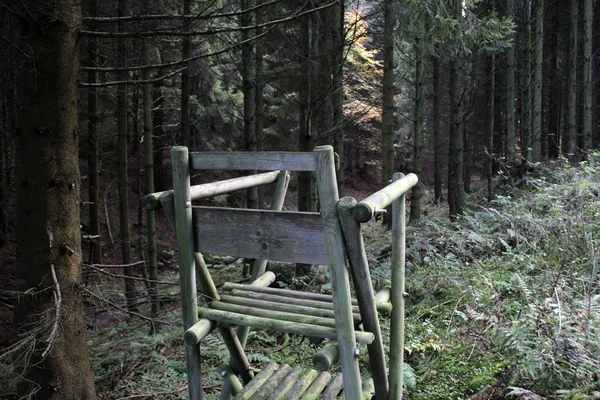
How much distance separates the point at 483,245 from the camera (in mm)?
7137

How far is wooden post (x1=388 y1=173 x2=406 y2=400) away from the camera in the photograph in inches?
121

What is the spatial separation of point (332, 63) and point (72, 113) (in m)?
5.08

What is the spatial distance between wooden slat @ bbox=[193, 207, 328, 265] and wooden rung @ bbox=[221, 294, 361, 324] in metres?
0.53

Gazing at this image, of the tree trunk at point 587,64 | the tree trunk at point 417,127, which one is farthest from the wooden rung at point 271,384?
the tree trunk at point 587,64

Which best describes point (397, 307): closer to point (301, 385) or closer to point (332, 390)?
point (332, 390)

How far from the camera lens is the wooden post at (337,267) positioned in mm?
2316

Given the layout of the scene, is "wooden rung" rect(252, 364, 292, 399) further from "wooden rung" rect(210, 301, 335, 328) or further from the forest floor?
the forest floor

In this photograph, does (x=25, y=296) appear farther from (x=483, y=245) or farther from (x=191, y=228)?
(x=483, y=245)

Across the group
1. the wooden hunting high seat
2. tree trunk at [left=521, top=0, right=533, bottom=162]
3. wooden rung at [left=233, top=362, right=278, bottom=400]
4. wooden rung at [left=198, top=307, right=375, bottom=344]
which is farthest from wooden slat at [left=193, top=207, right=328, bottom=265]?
tree trunk at [left=521, top=0, right=533, bottom=162]

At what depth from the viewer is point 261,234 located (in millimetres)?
2551

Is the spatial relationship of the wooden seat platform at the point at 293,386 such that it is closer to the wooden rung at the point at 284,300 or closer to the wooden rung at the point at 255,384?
the wooden rung at the point at 255,384

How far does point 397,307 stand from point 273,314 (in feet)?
3.11

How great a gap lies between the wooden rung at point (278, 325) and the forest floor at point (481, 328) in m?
0.73

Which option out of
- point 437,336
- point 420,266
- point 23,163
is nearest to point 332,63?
point 420,266
